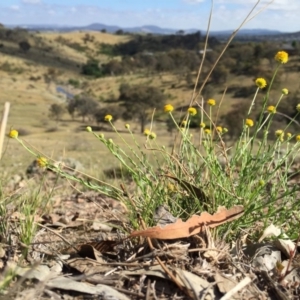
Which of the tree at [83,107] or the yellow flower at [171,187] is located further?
the tree at [83,107]

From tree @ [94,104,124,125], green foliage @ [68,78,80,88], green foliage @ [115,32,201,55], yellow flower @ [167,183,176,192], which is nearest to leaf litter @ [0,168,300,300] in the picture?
yellow flower @ [167,183,176,192]

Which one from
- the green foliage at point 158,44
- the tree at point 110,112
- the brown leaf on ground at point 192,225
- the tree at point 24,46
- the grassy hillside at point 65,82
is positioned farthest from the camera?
the green foliage at point 158,44

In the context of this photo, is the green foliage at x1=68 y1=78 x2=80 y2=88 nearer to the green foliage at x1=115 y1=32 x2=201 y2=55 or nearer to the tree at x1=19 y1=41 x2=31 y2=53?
the tree at x1=19 y1=41 x2=31 y2=53

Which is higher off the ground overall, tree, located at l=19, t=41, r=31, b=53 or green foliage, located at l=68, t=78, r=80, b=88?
tree, located at l=19, t=41, r=31, b=53

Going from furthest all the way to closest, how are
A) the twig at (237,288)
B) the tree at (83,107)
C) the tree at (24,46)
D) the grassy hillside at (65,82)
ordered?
the tree at (24,46) < the tree at (83,107) < the grassy hillside at (65,82) < the twig at (237,288)

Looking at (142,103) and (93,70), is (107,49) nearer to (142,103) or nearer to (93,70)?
(93,70)

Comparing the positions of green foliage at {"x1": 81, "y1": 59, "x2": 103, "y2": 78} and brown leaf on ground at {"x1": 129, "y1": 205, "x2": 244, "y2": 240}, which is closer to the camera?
brown leaf on ground at {"x1": 129, "y1": 205, "x2": 244, "y2": 240}

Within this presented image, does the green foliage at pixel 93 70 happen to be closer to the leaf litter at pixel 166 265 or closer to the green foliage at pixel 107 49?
the green foliage at pixel 107 49

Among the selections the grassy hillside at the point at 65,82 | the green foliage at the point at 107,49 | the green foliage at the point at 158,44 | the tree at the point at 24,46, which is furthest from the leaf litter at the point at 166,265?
the green foliage at the point at 107,49
